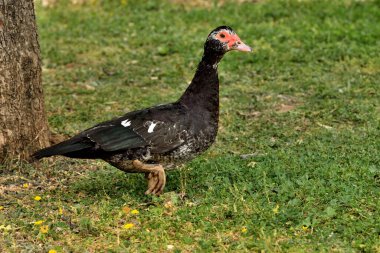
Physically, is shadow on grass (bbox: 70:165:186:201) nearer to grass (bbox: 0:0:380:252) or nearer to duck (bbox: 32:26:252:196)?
grass (bbox: 0:0:380:252)

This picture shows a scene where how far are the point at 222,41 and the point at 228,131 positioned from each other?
227cm

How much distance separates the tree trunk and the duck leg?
1.60 meters

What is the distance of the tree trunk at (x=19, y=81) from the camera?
747 cm

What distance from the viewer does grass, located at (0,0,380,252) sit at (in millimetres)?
5941

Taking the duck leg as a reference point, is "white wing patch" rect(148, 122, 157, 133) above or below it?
above

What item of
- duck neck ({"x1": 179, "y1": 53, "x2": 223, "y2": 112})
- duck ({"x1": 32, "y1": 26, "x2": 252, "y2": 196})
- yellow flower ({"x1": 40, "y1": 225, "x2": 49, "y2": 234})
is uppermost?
duck neck ({"x1": 179, "y1": 53, "x2": 223, "y2": 112})

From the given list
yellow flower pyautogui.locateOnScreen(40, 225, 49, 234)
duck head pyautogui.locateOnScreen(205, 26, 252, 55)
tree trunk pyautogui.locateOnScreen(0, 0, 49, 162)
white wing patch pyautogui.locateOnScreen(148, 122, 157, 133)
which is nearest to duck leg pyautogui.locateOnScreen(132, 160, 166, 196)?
white wing patch pyautogui.locateOnScreen(148, 122, 157, 133)

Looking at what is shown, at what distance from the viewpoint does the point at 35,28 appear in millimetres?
7770

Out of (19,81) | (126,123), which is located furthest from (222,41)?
(19,81)

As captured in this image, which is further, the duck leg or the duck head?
the duck head

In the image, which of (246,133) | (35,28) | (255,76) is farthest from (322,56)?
(35,28)

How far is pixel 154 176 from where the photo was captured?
6.66 metres

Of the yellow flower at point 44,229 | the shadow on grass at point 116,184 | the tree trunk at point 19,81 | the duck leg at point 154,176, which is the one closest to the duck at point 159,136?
the duck leg at point 154,176

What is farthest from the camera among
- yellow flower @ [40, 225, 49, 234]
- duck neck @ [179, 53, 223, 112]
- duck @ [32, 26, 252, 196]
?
duck neck @ [179, 53, 223, 112]
